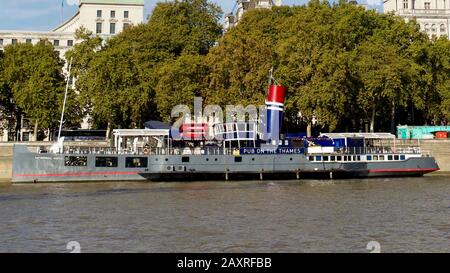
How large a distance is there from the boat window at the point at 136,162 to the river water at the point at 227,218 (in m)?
8.45

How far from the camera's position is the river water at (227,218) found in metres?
25.8

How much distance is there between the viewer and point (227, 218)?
109ft

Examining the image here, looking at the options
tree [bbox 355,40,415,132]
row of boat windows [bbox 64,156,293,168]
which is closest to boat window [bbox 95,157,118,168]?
row of boat windows [bbox 64,156,293,168]

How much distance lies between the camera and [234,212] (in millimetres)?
35656

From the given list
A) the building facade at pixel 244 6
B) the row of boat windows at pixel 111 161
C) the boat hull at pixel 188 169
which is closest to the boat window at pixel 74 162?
the row of boat windows at pixel 111 161

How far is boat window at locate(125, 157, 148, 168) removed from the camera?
6078 cm

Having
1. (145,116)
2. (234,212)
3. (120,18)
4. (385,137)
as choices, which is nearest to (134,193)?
(234,212)

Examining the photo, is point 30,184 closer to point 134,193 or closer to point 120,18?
point 134,193

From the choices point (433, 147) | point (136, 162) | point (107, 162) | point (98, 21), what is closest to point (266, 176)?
point (136, 162)

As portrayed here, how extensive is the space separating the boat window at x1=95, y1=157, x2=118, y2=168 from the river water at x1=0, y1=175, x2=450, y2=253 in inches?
311

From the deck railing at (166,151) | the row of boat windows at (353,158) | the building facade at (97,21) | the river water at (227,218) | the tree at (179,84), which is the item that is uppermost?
the building facade at (97,21)

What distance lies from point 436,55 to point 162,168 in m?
44.0

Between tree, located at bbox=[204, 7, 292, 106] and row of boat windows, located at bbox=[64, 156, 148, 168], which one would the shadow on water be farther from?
tree, located at bbox=[204, 7, 292, 106]

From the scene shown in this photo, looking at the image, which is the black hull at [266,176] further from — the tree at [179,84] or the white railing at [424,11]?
the white railing at [424,11]
